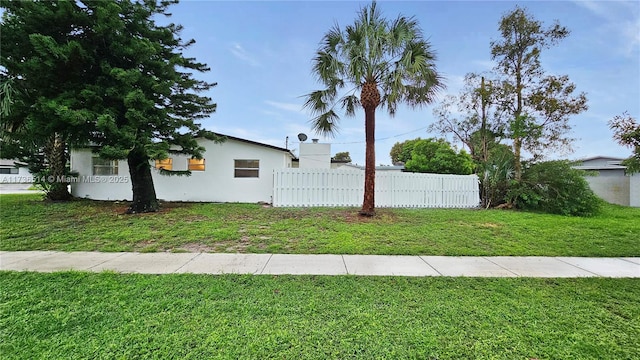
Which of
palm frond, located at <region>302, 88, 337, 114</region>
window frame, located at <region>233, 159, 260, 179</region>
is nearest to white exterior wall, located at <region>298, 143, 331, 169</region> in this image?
window frame, located at <region>233, 159, 260, 179</region>

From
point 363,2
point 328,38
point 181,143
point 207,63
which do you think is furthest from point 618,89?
point 181,143

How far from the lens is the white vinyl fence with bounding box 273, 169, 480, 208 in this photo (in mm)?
10969

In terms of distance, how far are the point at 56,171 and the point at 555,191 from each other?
2066 cm

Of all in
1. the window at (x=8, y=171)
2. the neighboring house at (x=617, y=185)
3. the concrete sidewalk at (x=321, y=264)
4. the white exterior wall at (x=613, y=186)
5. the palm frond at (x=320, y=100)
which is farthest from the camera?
the window at (x=8, y=171)

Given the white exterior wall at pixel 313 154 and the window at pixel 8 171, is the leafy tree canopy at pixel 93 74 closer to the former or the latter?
the white exterior wall at pixel 313 154

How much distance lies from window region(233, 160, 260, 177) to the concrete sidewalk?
7.44 metres

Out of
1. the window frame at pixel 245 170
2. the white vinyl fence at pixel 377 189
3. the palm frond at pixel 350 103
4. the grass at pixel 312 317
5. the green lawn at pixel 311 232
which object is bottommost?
the grass at pixel 312 317

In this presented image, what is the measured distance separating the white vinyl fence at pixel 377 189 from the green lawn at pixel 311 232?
122cm

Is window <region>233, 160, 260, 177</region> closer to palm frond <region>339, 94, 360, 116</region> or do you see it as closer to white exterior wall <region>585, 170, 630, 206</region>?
palm frond <region>339, 94, 360, 116</region>

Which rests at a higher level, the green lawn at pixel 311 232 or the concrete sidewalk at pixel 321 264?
the green lawn at pixel 311 232

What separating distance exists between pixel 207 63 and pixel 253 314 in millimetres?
10544

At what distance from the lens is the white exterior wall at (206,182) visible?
12328 millimetres

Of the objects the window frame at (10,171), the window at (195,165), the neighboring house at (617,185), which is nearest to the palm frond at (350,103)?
the window at (195,165)

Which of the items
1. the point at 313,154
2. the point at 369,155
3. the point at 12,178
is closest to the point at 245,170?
the point at 313,154
